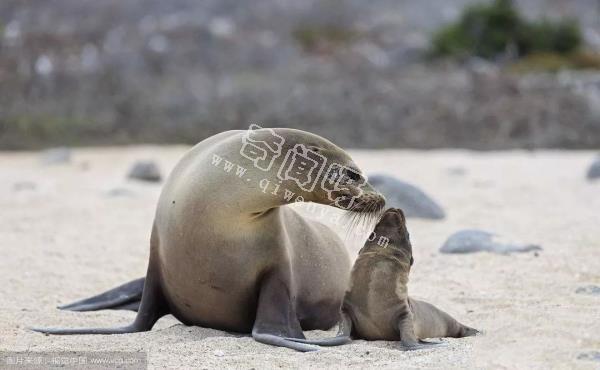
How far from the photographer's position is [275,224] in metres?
5.02

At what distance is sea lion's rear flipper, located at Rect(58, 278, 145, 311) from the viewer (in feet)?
18.3

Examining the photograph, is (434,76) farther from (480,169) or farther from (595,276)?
(595,276)

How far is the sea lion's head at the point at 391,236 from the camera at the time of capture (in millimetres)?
4898

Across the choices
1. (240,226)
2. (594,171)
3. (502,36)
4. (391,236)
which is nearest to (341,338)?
(391,236)

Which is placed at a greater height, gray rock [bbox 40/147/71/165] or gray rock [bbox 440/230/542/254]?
gray rock [bbox 440/230/542/254]

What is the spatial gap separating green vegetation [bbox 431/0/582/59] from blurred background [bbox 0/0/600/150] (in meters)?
0.03

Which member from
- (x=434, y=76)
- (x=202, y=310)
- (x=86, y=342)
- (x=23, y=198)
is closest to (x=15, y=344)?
(x=86, y=342)

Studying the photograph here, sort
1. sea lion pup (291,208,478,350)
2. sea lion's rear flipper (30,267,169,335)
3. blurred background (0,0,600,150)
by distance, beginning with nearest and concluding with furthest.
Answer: sea lion pup (291,208,478,350) < sea lion's rear flipper (30,267,169,335) < blurred background (0,0,600,150)

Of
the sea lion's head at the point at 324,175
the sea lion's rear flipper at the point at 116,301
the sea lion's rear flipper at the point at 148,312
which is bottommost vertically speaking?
the sea lion's rear flipper at the point at 116,301

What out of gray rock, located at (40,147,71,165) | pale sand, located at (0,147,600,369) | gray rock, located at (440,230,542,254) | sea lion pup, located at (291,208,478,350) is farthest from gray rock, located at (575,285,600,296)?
gray rock, located at (40,147,71,165)

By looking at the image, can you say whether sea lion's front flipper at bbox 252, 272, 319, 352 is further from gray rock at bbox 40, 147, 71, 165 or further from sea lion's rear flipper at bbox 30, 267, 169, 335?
gray rock at bbox 40, 147, 71, 165

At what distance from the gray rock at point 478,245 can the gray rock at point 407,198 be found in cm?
152

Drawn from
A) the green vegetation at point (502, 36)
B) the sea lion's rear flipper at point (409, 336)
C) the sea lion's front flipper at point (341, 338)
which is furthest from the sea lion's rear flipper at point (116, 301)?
the green vegetation at point (502, 36)

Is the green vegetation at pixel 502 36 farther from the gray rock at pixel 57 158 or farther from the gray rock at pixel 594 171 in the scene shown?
the gray rock at pixel 594 171
